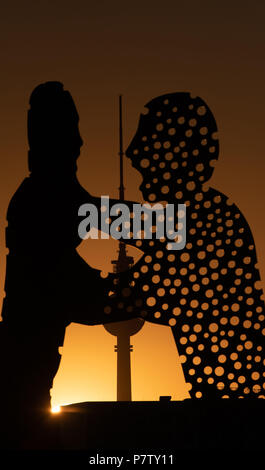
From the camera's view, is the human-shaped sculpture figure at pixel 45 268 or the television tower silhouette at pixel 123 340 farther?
the television tower silhouette at pixel 123 340

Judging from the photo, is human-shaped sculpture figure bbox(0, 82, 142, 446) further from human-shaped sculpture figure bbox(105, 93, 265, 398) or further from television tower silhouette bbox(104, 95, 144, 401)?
television tower silhouette bbox(104, 95, 144, 401)

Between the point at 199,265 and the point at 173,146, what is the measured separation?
6.33 feet

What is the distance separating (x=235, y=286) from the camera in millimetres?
14180

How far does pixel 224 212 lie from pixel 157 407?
310cm

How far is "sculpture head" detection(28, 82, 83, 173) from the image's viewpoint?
14828 millimetres

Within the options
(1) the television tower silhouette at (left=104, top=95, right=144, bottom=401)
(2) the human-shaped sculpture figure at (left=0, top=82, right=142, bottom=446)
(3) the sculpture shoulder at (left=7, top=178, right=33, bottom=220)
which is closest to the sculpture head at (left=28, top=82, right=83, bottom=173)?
(2) the human-shaped sculpture figure at (left=0, top=82, right=142, bottom=446)

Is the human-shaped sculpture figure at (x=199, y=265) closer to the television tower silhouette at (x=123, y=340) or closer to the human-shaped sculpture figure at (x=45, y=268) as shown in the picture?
the human-shaped sculpture figure at (x=45, y=268)

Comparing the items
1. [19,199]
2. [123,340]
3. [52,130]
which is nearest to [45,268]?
[19,199]

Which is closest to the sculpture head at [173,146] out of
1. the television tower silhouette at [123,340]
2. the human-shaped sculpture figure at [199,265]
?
the human-shaped sculpture figure at [199,265]

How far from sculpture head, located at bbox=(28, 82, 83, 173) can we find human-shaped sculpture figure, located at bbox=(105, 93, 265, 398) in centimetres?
93

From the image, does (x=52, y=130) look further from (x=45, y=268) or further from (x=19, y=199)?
(x=45, y=268)

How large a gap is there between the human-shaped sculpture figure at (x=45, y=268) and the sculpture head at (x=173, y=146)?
787mm

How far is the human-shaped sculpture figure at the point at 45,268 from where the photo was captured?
45.8 ft

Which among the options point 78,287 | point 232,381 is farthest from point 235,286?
point 78,287
